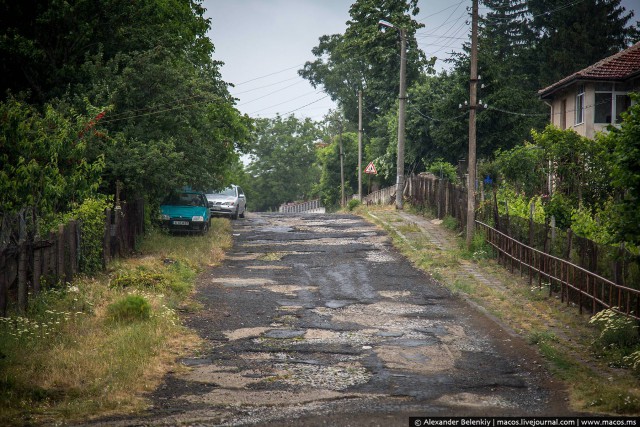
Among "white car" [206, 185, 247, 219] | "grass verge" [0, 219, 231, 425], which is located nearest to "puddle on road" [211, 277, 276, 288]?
"grass verge" [0, 219, 231, 425]

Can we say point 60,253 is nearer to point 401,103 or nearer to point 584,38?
point 401,103

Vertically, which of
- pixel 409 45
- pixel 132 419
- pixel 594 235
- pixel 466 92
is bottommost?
pixel 132 419

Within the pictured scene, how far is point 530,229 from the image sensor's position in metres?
17.8

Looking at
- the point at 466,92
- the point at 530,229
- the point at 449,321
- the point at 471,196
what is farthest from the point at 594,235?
the point at 466,92

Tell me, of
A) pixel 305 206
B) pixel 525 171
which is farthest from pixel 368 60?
pixel 305 206

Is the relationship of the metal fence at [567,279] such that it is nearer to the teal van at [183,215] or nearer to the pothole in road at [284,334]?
the pothole in road at [284,334]

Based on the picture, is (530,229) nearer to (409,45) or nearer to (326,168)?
(409,45)

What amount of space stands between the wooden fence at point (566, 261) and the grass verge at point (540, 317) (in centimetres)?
33

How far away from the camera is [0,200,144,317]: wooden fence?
12.5 m

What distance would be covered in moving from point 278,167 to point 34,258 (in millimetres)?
71978

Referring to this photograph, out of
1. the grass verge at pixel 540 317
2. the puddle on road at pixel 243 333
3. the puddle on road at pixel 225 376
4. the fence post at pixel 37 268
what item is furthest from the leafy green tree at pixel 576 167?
the fence post at pixel 37 268

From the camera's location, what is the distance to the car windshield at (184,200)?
27.3 metres

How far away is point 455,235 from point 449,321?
1192 cm

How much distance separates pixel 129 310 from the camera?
12852 mm
